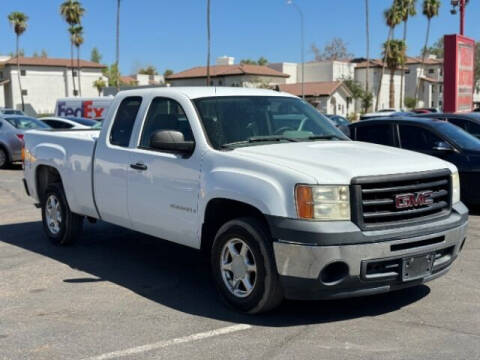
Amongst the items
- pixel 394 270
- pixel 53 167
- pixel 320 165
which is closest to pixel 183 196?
pixel 320 165

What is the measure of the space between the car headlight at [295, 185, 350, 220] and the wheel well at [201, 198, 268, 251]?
1.67 ft

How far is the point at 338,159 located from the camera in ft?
16.6

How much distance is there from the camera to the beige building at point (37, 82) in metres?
75.7

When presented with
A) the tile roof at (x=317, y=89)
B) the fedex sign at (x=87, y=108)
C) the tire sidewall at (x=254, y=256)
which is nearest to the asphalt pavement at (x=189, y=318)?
the tire sidewall at (x=254, y=256)

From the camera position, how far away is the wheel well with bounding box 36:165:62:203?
26.8 ft

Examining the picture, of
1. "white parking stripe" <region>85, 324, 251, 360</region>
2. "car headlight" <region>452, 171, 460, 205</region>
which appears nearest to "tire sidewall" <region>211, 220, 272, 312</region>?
"white parking stripe" <region>85, 324, 251, 360</region>

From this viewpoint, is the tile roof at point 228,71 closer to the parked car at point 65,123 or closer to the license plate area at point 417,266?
the parked car at point 65,123

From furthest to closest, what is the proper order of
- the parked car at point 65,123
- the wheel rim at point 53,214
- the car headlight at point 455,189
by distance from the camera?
the parked car at point 65,123 < the wheel rim at point 53,214 < the car headlight at point 455,189

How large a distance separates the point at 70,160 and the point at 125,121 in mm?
1098

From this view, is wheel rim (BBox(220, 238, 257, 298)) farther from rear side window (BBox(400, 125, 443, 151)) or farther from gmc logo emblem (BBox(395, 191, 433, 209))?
rear side window (BBox(400, 125, 443, 151))

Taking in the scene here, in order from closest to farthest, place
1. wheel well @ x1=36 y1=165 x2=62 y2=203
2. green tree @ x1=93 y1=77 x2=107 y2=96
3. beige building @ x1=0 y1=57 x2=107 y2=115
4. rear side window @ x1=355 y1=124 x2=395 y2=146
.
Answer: wheel well @ x1=36 y1=165 x2=62 y2=203 → rear side window @ x1=355 y1=124 x2=395 y2=146 → beige building @ x1=0 y1=57 x2=107 y2=115 → green tree @ x1=93 y1=77 x2=107 y2=96

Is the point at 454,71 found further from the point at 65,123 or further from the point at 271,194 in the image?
the point at 271,194

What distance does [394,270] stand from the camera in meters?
4.84

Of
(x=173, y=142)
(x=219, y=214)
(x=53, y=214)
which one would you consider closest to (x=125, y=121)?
(x=173, y=142)
